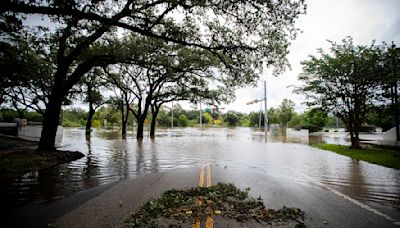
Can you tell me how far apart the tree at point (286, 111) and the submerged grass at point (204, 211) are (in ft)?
204

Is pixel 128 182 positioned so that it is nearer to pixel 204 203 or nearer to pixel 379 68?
pixel 204 203

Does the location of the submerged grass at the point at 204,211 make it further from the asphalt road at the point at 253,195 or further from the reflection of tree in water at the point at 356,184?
the reflection of tree in water at the point at 356,184

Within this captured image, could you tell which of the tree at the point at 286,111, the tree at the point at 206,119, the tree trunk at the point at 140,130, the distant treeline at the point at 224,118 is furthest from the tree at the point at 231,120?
the tree trunk at the point at 140,130

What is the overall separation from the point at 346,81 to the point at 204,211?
56.3 feet

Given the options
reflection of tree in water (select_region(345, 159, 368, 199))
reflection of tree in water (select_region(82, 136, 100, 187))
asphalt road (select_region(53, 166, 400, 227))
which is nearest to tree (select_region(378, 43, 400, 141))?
reflection of tree in water (select_region(345, 159, 368, 199))

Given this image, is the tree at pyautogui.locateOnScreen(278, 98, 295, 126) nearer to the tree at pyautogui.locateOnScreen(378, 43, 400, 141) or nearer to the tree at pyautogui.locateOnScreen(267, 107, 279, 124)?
the tree at pyautogui.locateOnScreen(267, 107, 279, 124)

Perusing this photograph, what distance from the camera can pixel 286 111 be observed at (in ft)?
210

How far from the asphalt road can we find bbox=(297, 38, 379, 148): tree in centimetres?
1303

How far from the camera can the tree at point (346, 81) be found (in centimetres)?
1672

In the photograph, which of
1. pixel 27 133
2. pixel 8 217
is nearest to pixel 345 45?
pixel 8 217

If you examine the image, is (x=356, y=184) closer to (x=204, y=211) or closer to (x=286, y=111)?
(x=204, y=211)

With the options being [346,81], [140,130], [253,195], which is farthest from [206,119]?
[253,195]

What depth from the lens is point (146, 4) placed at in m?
9.70

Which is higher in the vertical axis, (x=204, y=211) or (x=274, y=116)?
(x=274, y=116)
